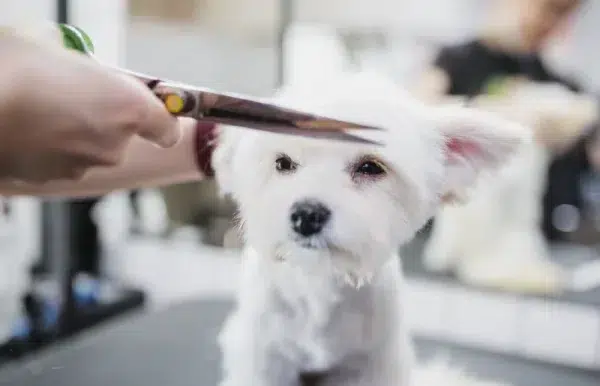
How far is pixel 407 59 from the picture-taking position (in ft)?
3.67

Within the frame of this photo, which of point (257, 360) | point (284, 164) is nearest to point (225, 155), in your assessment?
point (284, 164)

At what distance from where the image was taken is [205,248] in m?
1.36

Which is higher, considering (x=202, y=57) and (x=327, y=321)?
(x=202, y=57)

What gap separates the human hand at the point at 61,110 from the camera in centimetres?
37

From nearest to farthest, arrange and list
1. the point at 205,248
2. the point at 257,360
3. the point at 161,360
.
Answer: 1. the point at 257,360
2. the point at 161,360
3. the point at 205,248

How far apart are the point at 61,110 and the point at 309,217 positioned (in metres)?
0.17

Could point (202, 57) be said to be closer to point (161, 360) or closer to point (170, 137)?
point (161, 360)

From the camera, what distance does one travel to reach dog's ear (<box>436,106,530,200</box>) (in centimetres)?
53

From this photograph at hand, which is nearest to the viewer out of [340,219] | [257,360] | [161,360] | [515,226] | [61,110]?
[61,110]

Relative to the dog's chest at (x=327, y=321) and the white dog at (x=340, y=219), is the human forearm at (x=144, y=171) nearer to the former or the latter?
the white dog at (x=340, y=219)

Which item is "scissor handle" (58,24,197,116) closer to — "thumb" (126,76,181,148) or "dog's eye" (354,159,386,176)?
"thumb" (126,76,181,148)

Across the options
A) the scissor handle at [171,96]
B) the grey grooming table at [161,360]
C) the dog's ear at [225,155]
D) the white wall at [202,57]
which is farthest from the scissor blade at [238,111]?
the grey grooming table at [161,360]

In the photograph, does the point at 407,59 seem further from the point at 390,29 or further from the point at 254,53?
the point at 254,53

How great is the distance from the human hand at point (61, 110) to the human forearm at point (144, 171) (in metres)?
0.16
